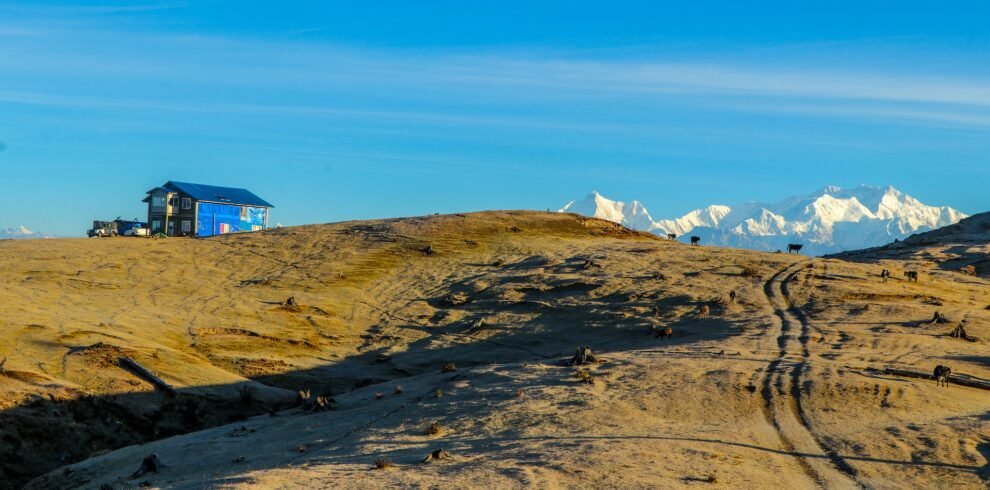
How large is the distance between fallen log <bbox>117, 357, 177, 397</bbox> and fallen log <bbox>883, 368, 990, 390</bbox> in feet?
72.3

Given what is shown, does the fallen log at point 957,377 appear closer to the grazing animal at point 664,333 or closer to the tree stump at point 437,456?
the grazing animal at point 664,333

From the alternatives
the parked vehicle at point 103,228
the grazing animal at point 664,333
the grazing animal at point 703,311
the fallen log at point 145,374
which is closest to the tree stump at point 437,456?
the fallen log at point 145,374

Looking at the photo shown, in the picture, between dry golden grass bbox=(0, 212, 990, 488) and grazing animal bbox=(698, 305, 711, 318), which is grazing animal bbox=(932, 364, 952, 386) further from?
grazing animal bbox=(698, 305, 711, 318)

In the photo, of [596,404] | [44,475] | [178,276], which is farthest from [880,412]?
[178,276]

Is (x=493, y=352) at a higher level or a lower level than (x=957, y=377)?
lower

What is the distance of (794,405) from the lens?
75.6ft

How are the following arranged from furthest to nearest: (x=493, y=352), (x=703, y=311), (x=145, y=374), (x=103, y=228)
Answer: (x=103, y=228)
(x=703, y=311)
(x=493, y=352)
(x=145, y=374)

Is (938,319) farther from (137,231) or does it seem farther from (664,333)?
(137,231)

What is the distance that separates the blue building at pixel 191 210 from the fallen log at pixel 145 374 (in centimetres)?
5211

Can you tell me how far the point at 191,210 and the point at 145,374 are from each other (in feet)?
184

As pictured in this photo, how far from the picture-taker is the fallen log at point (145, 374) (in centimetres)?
3110

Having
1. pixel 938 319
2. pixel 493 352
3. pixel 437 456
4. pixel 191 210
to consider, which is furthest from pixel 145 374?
pixel 191 210

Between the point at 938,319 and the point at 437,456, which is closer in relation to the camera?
the point at 437,456

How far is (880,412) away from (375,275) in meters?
33.0
